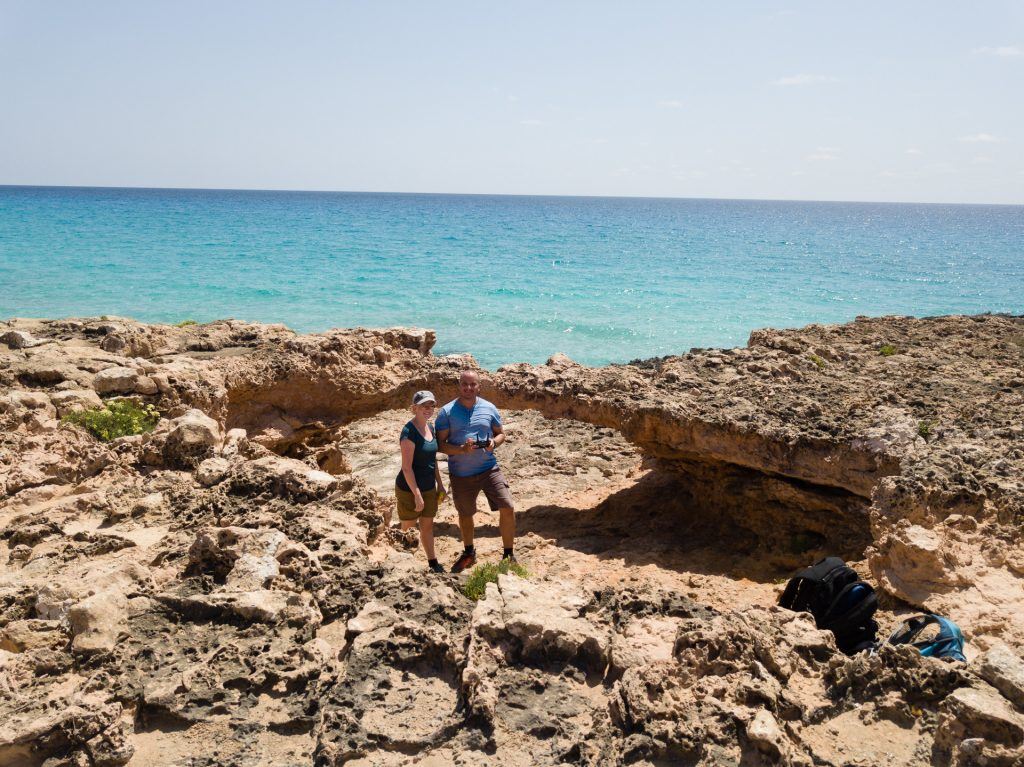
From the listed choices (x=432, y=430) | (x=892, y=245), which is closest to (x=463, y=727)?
(x=432, y=430)

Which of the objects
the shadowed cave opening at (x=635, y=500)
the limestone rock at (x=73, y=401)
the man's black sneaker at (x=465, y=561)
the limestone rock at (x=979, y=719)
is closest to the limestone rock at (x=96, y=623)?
the man's black sneaker at (x=465, y=561)

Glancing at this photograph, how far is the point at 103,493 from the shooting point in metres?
6.37

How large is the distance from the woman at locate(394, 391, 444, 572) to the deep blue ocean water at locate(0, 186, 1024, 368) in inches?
664

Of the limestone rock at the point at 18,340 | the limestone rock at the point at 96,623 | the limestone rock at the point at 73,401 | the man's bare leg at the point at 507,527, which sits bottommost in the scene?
the man's bare leg at the point at 507,527

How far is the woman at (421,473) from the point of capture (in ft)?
22.6

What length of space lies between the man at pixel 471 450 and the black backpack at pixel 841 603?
3110 millimetres

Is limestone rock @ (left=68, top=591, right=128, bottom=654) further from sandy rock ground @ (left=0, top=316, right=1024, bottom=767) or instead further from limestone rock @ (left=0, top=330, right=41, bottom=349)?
limestone rock @ (left=0, top=330, right=41, bottom=349)

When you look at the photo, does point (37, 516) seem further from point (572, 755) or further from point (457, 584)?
point (572, 755)

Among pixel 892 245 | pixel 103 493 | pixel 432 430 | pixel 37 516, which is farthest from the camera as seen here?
pixel 892 245

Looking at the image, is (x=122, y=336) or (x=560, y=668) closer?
(x=560, y=668)

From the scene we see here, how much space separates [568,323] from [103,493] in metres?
24.4

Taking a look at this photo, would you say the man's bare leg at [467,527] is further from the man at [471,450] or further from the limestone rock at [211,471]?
the limestone rock at [211,471]

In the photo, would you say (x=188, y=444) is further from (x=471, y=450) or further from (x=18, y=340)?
(x=18, y=340)

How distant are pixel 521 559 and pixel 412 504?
→ 2148mm
